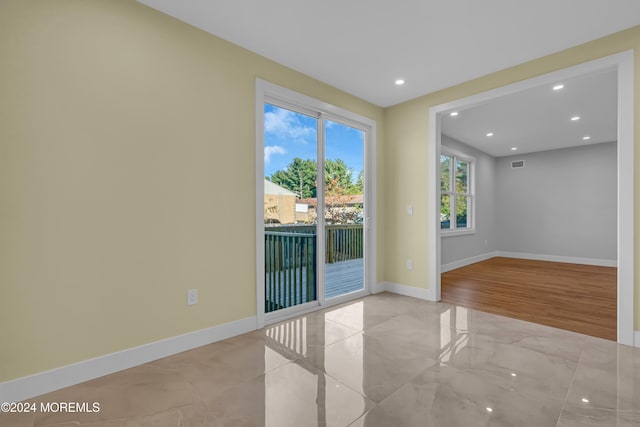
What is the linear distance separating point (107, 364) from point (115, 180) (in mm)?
1246

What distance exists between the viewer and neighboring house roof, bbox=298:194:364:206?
11.2ft

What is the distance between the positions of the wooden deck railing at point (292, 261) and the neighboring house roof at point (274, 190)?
354mm

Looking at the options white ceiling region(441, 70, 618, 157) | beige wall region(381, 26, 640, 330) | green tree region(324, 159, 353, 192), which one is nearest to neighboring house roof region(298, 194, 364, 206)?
green tree region(324, 159, 353, 192)

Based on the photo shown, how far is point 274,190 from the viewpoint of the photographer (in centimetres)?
309

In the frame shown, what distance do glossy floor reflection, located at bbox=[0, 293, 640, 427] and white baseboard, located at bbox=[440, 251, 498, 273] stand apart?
3.00 m

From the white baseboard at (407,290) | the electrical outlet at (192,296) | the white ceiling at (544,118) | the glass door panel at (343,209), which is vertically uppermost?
the white ceiling at (544,118)

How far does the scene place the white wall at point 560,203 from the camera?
20.8 feet

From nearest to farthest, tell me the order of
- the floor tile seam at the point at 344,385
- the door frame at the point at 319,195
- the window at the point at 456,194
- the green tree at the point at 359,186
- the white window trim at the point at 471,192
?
the floor tile seam at the point at 344,385
the door frame at the point at 319,195
the green tree at the point at 359,186
the window at the point at 456,194
the white window trim at the point at 471,192

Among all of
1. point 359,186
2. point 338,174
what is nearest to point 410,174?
point 359,186

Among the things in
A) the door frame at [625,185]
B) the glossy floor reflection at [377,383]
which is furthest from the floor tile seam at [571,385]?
the door frame at [625,185]

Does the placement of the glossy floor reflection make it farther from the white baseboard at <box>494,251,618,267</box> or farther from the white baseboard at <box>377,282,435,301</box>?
the white baseboard at <box>494,251,618,267</box>

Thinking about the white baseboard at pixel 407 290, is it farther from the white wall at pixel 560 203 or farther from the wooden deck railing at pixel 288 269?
the white wall at pixel 560 203

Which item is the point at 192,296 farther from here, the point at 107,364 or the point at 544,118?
the point at 544,118

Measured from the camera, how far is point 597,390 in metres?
1.83
